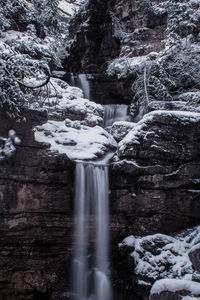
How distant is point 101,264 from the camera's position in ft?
25.5

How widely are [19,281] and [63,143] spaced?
4109mm

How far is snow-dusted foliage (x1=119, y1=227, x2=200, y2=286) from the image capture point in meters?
6.57

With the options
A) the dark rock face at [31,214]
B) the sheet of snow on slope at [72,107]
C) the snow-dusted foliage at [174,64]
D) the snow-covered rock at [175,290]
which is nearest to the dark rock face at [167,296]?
the snow-covered rock at [175,290]

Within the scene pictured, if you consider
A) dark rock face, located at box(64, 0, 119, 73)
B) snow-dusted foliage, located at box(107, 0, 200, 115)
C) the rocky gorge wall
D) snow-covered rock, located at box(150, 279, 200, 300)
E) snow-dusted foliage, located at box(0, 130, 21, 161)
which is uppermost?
dark rock face, located at box(64, 0, 119, 73)

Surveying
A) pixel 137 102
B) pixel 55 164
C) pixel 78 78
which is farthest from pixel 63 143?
pixel 78 78

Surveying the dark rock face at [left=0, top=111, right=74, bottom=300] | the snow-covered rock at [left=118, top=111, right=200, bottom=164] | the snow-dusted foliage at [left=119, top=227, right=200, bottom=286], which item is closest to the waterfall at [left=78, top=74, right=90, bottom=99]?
the snow-covered rock at [left=118, top=111, right=200, bottom=164]

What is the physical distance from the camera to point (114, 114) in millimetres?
14781

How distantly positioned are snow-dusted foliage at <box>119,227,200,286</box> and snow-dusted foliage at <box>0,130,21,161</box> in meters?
4.10

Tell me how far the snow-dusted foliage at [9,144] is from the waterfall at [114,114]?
772cm

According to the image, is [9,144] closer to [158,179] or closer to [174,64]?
[158,179]

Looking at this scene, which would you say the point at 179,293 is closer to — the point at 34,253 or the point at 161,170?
the point at 161,170

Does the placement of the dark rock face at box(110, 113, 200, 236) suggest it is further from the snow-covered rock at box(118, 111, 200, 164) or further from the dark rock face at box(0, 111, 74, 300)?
the dark rock face at box(0, 111, 74, 300)

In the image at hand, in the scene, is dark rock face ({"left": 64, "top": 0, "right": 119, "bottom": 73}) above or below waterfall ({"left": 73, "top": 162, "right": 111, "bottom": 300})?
above

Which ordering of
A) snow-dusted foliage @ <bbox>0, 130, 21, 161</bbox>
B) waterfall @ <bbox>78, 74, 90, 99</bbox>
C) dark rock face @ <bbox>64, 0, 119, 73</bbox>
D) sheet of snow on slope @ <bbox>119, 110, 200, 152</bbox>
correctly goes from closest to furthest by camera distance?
1. snow-dusted foliage @ <bbox>0, 130, 21, 161</bbox>
2. sheet of snow on slope @ <bbox>119, 110, 200, 152</bbox>
3. waterfall @ <bbox>78, 74, 90, 99</bbox>
4. dark rock face @ <bbox>64, 0, 119, 73</bbox>
